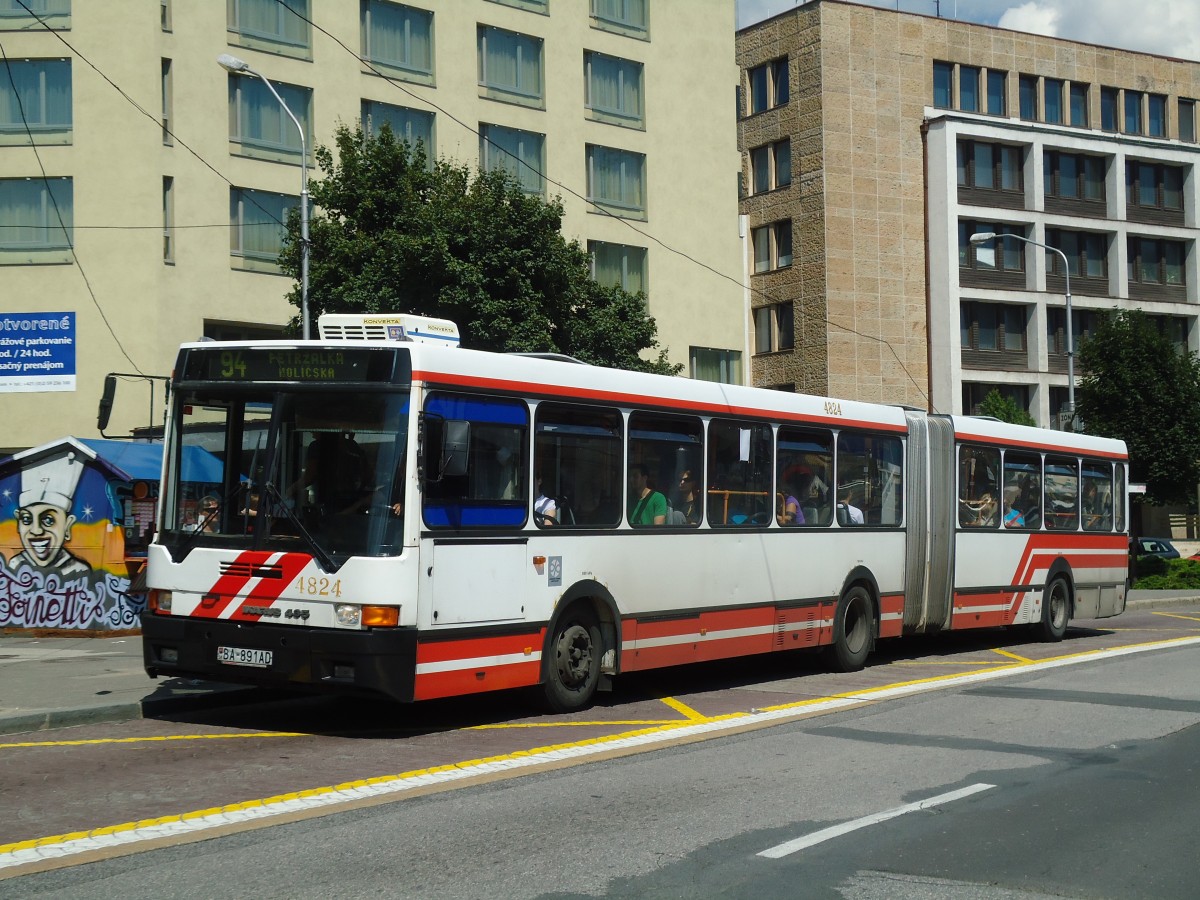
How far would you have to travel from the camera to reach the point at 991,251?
186ft

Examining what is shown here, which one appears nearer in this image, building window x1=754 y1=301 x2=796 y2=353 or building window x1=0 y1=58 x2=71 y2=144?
building window x1=0 y1=58 x2=71 y2=144

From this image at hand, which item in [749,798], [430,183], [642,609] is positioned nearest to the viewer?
[749,798]

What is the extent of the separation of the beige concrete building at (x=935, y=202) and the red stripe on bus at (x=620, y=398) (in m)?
37.8

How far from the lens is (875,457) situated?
53.7ft

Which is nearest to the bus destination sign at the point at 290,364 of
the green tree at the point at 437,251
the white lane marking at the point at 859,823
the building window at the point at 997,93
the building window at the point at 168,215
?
the white lane marking at the point at 859,823

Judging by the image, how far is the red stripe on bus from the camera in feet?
34.2

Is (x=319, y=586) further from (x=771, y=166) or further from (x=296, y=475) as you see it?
(x=771, y=166)

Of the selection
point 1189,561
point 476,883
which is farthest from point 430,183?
point 1189,561

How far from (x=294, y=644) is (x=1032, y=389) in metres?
51.6

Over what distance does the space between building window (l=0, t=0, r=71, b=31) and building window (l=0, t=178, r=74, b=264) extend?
348 cm

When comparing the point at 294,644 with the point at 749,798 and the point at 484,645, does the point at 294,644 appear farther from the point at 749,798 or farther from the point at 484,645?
the point at 749,798

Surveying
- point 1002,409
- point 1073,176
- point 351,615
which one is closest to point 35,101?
point 351,615

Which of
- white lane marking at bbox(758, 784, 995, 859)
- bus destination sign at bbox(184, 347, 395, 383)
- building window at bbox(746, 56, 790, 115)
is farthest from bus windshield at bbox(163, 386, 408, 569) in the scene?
building window at bbox(746, 56, 790, 115)

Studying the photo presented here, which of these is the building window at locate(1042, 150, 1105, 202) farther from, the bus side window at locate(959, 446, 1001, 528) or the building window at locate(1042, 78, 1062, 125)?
the bus side window at locate(959, 446, 1001, 528)
